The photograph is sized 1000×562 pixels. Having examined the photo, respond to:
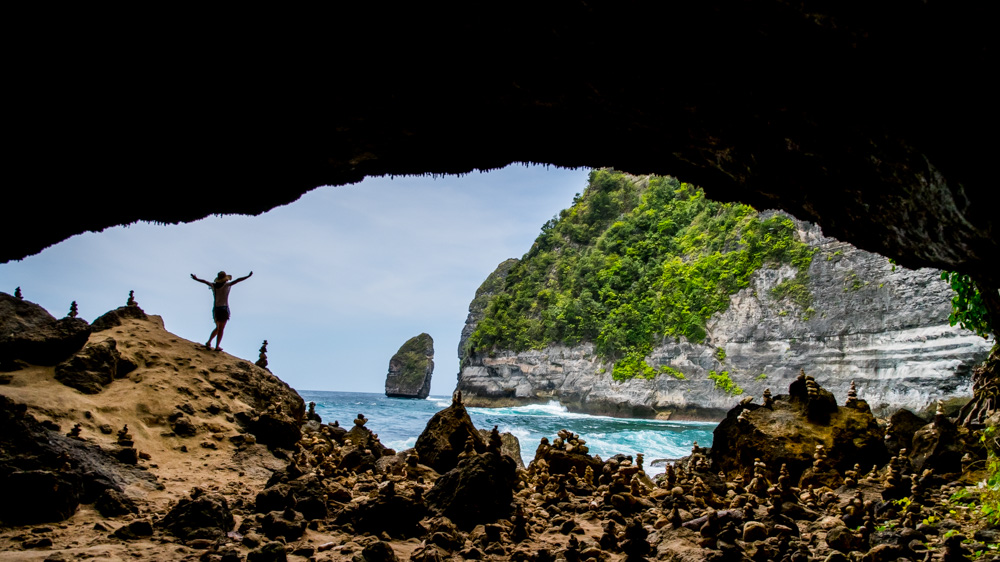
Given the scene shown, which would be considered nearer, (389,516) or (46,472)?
(46,472)

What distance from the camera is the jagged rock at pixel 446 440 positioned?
8.88 meters

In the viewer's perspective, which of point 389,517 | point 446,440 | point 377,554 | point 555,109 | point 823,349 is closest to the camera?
point 377,554

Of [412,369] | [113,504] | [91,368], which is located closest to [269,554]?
[113,504]

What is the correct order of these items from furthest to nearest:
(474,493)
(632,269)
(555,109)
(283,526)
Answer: (632,269)
(474,493)
(283,526)
(555,109)

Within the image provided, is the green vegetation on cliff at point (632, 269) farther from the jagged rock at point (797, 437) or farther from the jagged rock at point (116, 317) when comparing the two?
the jagged rock at point (116, 317)

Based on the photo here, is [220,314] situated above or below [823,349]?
below

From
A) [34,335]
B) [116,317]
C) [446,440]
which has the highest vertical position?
[116,317]

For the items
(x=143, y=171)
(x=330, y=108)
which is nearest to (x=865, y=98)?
(x=330, y=108)

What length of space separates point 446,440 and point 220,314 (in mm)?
5578

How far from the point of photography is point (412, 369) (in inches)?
3890

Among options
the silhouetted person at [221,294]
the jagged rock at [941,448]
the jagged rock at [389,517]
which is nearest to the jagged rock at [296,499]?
the jagged rock at [389,517]

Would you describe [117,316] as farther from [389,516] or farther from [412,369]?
→ [412,369]

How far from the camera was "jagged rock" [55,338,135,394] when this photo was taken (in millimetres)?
7635

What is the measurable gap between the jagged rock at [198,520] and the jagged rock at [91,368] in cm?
450
